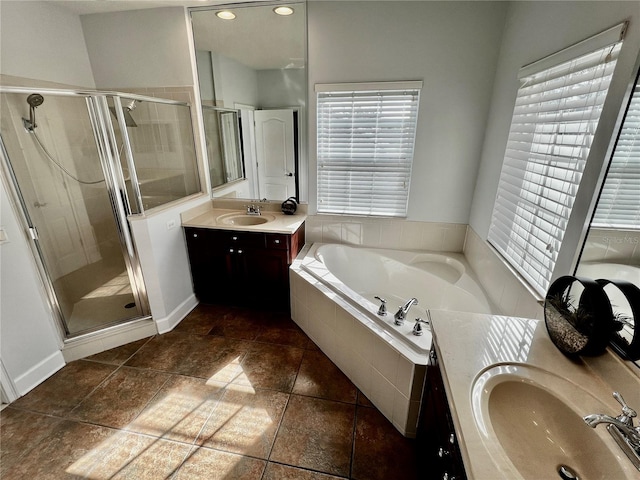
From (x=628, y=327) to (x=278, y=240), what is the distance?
2.05m

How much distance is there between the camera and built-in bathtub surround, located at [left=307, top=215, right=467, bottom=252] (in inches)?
106

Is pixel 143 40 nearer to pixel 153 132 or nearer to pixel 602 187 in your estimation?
pixel 153 132

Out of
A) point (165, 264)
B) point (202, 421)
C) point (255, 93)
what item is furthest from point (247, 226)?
point (202, 421)

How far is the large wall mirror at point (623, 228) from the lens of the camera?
3.16 ft

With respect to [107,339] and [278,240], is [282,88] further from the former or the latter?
[107,339]

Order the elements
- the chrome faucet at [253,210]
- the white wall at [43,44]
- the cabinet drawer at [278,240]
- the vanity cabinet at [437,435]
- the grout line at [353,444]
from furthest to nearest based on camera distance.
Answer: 1. the chrome faucet at [253,210]
2. the cabinet drawer at [278,240]
3. the white wall at [43,44]
4. the grout line at [353,444]
5. the vanity cabinet at [437,435]

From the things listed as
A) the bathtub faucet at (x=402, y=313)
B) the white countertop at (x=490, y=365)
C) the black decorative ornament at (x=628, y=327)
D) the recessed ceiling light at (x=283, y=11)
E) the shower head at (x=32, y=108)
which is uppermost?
the recessed ceiling light at (x=283, y=11)

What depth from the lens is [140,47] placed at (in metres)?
2.54

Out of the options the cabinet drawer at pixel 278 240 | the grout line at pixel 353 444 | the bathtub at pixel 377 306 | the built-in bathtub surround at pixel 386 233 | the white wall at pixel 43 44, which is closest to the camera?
the grout line at pixel 353 444

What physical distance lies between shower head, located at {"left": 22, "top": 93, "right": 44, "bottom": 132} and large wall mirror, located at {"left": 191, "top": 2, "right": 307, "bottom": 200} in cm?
117

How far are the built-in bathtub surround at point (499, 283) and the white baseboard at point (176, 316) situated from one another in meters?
2.53

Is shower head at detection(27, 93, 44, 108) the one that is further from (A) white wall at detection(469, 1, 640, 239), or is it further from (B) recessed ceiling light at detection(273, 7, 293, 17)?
(A) white wall at detection(469, 1, 640, 239)

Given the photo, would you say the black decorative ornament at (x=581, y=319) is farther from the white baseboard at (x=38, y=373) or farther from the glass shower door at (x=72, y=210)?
the white baseboard at (x=38, y=373)

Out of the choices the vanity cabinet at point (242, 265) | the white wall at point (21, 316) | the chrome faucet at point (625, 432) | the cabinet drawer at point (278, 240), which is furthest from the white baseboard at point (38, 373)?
the chrome faucet at point (625, 432)
